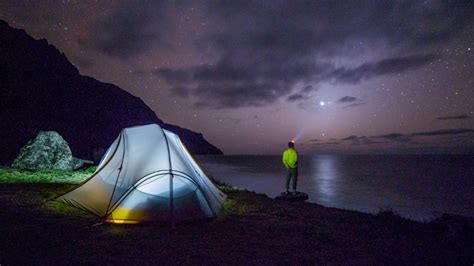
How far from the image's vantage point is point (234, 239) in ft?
22.1

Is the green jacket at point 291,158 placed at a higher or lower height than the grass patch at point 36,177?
higher

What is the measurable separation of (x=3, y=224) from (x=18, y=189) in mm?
5467

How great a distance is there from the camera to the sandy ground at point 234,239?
216 inches

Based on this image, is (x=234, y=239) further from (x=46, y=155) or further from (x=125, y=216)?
(x=46, y=155)

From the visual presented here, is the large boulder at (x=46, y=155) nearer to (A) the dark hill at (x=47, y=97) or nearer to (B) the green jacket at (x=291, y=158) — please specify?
(B) the green jacket at (x=291, y=158)

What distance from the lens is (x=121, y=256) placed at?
540 centimetres

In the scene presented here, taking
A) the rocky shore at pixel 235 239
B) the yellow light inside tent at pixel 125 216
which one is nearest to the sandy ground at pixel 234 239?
the rocky shore at pixel 235 239

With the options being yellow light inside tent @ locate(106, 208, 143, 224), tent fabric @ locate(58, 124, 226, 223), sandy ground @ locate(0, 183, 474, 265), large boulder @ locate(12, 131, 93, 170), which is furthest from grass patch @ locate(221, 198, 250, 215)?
large boulder @ locate(12, 131, 93, 170)

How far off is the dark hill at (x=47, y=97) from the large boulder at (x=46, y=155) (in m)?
29.0

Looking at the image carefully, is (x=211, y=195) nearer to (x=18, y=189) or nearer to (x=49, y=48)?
(x=18, y=189)

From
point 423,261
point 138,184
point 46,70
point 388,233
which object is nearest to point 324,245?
point 423,261

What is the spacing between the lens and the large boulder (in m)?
18.4

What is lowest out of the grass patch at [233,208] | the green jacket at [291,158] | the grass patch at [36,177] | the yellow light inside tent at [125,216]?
the grass patch at [233,208]

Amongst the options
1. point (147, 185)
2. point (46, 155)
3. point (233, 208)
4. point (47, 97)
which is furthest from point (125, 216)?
point (47, 97)
